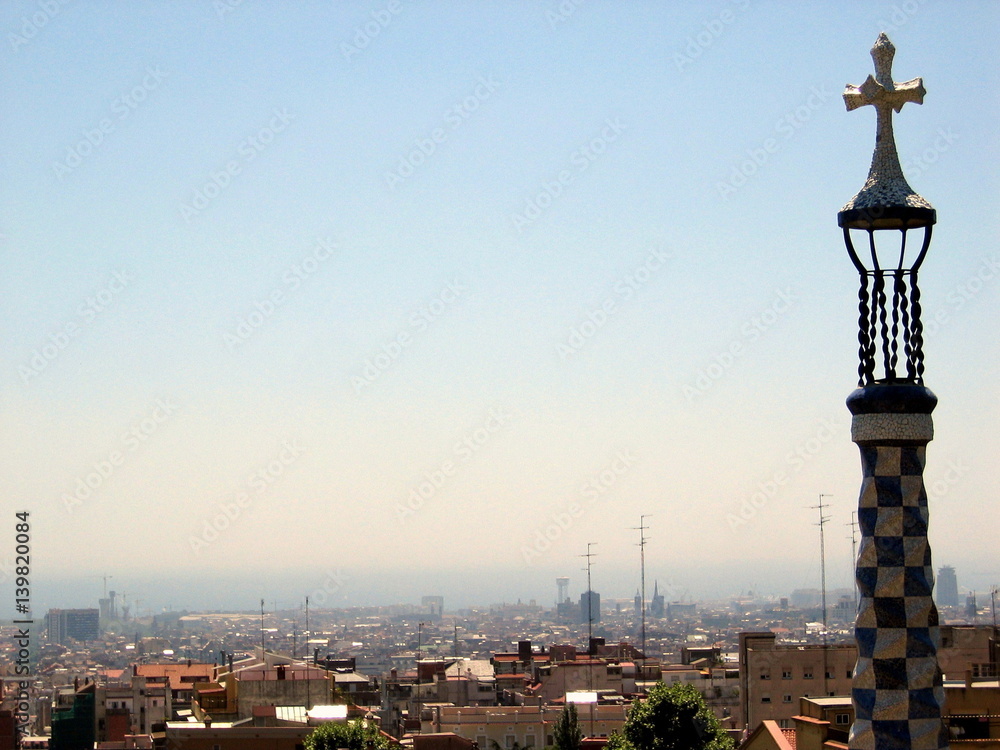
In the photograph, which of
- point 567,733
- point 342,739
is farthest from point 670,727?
point 567,733

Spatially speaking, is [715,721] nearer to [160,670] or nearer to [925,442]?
[925,442]

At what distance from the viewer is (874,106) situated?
19.8 meters

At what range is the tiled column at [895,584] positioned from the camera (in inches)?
719

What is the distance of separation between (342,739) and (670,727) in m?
10.0

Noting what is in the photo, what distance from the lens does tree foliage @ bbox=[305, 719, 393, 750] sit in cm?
4931

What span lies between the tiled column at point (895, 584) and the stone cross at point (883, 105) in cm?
243

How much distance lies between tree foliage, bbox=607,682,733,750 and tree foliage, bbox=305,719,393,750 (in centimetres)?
736

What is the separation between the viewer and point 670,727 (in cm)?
4722

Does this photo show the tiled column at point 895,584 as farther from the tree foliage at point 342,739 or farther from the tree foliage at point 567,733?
the tree foliage at point 567,733

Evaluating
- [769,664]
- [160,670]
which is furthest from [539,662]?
[769,664]

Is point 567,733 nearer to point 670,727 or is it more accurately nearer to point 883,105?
point 670,727

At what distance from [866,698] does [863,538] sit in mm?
1816

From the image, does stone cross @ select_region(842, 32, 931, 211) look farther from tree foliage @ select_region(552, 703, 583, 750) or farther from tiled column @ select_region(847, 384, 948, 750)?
tree foliage @ select_region(552, 703, 583, 750)

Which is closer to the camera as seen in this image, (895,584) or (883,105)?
(895,584)
